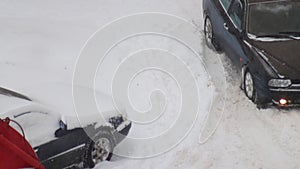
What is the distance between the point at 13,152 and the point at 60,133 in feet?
6.74

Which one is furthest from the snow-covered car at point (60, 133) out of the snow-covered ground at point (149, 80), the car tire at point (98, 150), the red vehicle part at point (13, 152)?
the red vehicle part at point (13, 152)

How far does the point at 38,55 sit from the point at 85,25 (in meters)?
1.80

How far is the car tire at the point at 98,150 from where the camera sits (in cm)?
852

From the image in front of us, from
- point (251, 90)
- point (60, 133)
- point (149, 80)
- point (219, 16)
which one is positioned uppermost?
point (219, 16)

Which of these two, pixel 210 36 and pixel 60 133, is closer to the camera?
pixel 60 133

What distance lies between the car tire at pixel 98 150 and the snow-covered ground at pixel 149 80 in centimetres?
13

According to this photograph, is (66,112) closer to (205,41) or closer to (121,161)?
(121,161)

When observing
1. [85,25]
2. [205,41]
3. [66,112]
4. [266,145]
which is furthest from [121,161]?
[85,25]

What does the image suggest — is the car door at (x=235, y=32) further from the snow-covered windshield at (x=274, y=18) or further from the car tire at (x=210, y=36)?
the car tire at (x=210, y=36)

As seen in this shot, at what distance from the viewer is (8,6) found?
1455 cm

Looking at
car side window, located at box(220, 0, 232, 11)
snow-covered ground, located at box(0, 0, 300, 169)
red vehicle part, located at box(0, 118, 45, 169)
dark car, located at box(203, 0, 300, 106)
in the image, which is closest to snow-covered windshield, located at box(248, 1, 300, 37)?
dark car, located at box(203, 0, 300, 106)

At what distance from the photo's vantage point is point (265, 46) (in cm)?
949

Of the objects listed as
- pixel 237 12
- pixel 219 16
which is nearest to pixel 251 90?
pixel 237 12

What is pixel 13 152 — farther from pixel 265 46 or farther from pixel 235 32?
pixel 235 32
